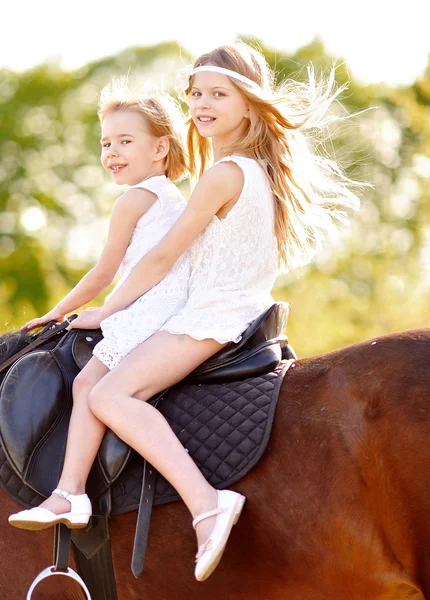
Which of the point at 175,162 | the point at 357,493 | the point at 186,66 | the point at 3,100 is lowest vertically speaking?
the point at 357,493

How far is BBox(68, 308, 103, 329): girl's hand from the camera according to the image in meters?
3.73

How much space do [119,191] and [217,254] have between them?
68.3 feet

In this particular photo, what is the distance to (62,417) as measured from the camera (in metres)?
3.59

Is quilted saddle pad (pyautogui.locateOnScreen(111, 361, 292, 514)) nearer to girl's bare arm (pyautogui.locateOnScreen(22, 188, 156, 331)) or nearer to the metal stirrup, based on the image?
the metal stirrup

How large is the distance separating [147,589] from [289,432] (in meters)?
0.84

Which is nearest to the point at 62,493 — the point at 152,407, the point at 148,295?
the point at 152,407

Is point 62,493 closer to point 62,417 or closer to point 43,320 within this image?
point 62,417

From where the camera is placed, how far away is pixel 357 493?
3041 millimetres

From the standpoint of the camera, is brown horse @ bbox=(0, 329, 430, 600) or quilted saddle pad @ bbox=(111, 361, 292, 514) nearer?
brown horse @ bbox=(0, 329, 430, 600)

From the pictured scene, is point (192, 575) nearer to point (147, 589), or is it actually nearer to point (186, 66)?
point (147, 589)

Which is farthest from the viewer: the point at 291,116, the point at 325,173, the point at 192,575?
the point at 325,173

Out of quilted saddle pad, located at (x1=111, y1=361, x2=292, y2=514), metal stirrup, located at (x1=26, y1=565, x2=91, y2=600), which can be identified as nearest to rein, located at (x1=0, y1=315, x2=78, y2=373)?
quilted saddle pad, located at (x1=111, y1=361, x2=292, y2=514)

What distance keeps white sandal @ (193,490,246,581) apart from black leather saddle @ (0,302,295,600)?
34 centimetres

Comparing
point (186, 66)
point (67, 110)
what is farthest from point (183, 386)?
point (67, 110)
